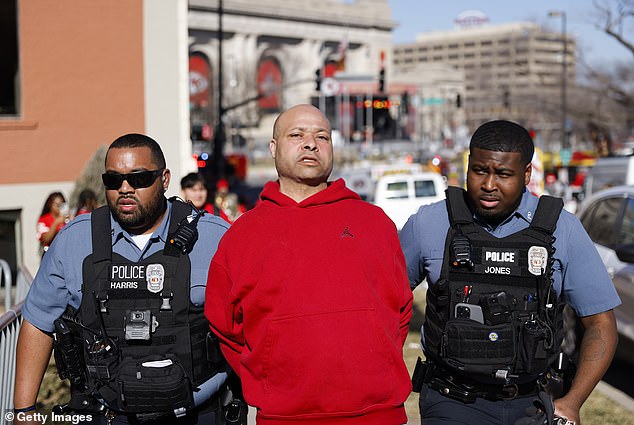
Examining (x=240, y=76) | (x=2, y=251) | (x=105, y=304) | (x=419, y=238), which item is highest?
(x=240, y=76)

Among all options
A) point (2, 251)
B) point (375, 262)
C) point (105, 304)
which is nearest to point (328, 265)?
point (375, 262)

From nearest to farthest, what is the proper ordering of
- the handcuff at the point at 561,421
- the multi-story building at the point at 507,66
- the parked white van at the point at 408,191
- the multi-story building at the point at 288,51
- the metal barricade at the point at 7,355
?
the handcuff at the point at 561,421, the metal barricade at the point at 7,355, the parked white van at the point at 408,191, the multi-story building at the point at 507,66, the multi-story building at the point at 288,51

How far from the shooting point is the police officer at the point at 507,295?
357 cm

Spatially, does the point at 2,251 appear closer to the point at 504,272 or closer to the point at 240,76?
the point at 504,272

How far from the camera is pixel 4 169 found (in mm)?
14234

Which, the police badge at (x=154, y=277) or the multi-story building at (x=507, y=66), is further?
the multi-story building at (x=507, y=66)

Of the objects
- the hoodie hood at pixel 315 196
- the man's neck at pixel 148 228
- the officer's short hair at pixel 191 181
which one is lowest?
the man's neck at pixel 148 228

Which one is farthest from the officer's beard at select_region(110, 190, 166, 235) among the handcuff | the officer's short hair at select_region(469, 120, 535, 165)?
the handcuff

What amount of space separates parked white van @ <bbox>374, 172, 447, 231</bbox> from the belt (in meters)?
19.0

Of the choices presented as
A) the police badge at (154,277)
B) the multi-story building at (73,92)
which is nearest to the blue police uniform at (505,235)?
the police badge at (154,277)

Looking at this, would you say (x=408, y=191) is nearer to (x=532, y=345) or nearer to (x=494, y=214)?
(x=494, y=214)

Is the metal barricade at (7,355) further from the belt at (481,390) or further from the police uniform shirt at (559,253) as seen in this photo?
the belt at (481,390)

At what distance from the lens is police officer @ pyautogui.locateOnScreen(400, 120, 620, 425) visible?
3568 mm

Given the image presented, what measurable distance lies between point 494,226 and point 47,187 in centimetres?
1229
